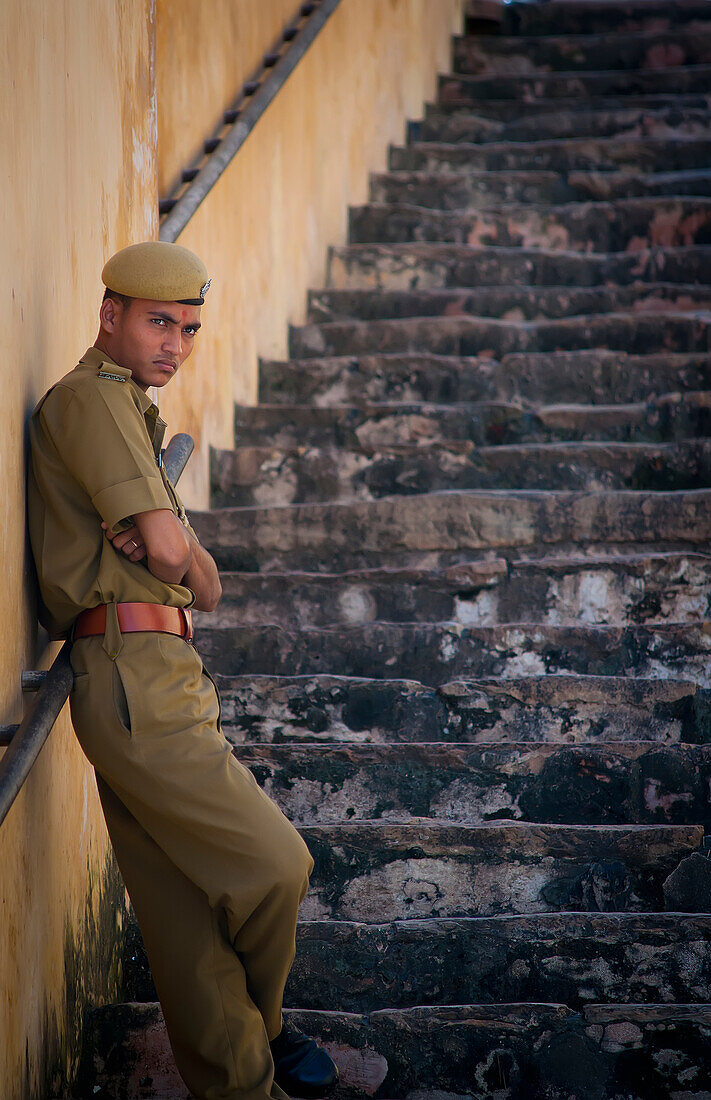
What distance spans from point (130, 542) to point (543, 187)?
13.3ft

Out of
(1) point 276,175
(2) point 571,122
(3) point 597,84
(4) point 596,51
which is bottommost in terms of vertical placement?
(1) point 276,175

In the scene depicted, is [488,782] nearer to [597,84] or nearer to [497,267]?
[497,267]

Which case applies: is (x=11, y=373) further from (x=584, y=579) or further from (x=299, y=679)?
(x=584, y=579)

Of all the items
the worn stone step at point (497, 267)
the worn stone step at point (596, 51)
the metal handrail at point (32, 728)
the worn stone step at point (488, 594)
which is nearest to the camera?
the metal handrail at point (32, 728)

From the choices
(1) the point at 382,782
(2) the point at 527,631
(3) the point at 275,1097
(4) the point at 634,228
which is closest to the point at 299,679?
(1) the point at 382,782

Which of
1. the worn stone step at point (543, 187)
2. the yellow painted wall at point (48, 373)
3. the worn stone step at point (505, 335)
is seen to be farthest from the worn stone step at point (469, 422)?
the worn stone step at point (543, 187)

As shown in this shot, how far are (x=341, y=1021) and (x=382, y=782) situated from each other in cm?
66

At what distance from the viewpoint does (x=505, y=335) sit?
4508mm

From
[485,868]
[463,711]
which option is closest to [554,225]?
[463,711]

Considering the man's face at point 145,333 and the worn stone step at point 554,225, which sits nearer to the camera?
the man's face at point 145,333

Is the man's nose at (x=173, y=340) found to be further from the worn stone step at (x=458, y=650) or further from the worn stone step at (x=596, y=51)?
the worn stone step at (x=596, y=51)

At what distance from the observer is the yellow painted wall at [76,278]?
194 cm

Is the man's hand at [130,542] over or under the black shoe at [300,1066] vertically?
over

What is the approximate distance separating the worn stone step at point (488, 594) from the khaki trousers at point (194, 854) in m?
1.40
